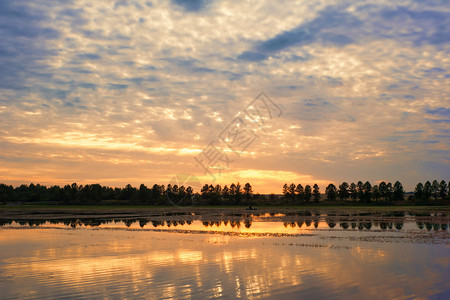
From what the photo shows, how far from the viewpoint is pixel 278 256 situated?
27.6 meters

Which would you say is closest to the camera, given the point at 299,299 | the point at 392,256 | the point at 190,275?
the point at 299,299

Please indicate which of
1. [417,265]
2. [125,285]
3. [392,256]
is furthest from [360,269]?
[125,285]

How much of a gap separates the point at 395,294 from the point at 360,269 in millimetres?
5740

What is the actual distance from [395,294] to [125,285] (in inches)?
554

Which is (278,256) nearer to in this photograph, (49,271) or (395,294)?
(395,294)

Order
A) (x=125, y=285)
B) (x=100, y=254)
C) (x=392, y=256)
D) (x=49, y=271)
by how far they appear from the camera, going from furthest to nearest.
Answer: (x=100, y=254) → (x=392, y=256) → (x=49, y=271) → (x=125, y=285)

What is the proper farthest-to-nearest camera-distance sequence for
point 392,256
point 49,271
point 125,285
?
point 392,256, point 49,271, point 125,285

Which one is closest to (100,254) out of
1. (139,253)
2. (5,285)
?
(139,253)

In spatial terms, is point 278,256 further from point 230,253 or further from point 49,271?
point 49,271

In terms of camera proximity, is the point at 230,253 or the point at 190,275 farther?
the point at 230,253

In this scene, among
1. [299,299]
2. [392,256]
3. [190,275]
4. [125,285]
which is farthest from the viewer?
[392,256]

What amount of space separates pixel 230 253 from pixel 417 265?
1417 cm

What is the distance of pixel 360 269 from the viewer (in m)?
22.8

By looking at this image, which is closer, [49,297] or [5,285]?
[49,297]
